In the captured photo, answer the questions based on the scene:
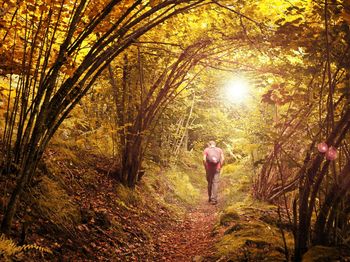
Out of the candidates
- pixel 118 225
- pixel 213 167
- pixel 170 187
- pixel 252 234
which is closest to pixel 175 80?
pixel 118 225

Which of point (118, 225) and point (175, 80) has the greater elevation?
point (175, 80)

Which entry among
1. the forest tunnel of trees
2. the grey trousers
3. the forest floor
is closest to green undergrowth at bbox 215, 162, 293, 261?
the forest floor

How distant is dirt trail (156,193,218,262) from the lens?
5.23 meters

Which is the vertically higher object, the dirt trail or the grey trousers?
the grey trousers

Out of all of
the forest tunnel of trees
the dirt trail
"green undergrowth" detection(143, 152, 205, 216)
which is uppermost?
the forest tunnel of trees

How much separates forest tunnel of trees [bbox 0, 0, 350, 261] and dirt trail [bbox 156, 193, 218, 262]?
4.51ft

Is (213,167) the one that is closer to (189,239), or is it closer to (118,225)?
(189,239)

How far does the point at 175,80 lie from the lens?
6871 mm

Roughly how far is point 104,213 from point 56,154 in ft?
4.80

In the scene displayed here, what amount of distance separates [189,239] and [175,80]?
311 cm

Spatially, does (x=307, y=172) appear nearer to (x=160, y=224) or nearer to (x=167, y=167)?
(x=160, y=224)

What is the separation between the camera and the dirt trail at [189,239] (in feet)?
17.2

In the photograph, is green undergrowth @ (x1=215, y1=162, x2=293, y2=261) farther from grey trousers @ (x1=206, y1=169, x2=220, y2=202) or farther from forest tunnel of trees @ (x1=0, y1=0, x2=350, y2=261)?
A: grey trousers @ (x1=206, y1=169, x2=220, y2=202)

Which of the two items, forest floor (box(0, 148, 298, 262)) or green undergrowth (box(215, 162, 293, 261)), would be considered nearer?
forest floor (box(0, 148, 298, 262))
